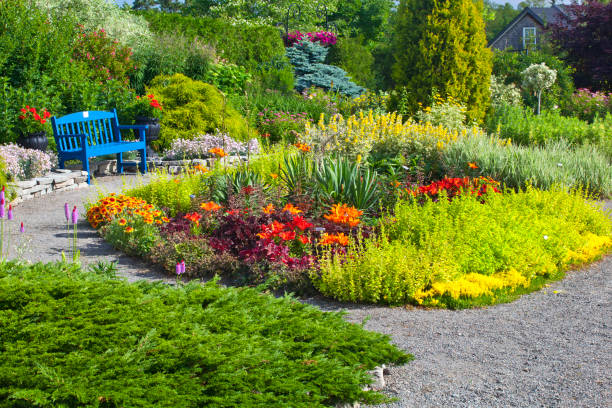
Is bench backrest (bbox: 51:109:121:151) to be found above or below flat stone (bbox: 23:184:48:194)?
above

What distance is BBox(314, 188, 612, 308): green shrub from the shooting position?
4.54 m

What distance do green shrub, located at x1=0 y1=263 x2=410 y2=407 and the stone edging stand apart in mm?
4773

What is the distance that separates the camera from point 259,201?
20.0 ft

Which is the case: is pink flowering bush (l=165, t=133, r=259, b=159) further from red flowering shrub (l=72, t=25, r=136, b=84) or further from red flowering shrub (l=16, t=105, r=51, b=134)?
red flowering shrub (l=72, t=25, r=136, b=84)

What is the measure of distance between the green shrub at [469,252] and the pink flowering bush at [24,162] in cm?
551

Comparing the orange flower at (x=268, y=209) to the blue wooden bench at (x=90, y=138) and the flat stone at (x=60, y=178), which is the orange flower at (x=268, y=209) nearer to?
the flat stone at (x=60, y=178)

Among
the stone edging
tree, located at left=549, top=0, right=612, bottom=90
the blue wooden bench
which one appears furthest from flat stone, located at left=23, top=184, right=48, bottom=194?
tree, located at left=549, top=0, right=612, bottom=90

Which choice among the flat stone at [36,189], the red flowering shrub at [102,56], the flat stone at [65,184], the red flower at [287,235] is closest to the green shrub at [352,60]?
the red flowering shrub at [102,56]

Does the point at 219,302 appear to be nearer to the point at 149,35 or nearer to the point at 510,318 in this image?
the point at 510,318

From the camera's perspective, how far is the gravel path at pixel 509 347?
3109 millimetres

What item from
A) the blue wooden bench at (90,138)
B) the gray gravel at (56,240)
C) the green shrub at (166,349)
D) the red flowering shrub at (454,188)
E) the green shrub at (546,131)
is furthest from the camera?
the green shrub at (546,131)

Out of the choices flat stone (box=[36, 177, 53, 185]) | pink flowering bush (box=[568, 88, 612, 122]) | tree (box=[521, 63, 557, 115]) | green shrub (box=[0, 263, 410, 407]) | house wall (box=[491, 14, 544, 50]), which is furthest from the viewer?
house wall (box=[491, 14, 544, 50])

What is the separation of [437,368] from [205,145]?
7.94m

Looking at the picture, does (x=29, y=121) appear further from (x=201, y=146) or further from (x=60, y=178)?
(x=201, y=146)
